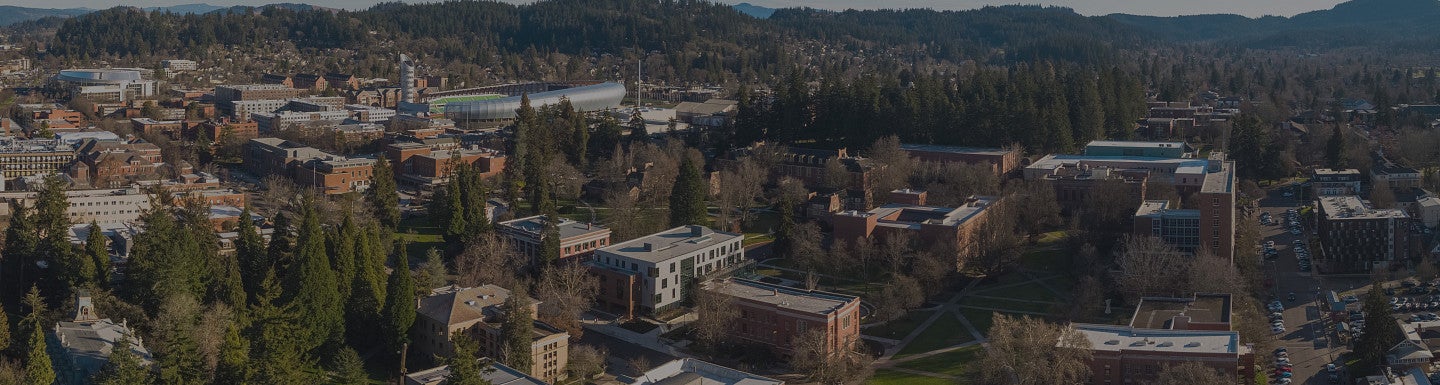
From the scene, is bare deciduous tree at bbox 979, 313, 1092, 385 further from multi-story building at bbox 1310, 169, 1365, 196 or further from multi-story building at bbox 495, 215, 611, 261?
multi-story building at bbox 1310, 169, 1365, 196

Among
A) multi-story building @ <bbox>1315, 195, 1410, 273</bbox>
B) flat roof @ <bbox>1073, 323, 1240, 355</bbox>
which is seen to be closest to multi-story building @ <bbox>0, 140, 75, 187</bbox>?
flat roof @ <bbox>1073, 323, 1240, 355</bbox>

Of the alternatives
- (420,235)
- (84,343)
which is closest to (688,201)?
(420,235)

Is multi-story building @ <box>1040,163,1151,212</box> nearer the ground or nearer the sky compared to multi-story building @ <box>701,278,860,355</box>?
nearer the sky

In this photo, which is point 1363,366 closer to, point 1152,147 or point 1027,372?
point 1027,372

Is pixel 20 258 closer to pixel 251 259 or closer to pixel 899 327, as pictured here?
pixel 251 259

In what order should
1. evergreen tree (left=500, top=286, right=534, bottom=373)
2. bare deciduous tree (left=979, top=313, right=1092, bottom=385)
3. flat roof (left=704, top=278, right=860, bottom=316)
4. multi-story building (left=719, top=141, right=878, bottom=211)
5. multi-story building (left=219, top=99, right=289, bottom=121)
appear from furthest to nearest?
1. multi-story building (left=219, top=99, right=289, bottom=121)
2. multi-story building (left=719, top=141, right=878, bottom=211)
3. flat roof (left=704, top=278, right=860, bottom=316)
4. evergreen tree (left=500, top=286, right=534, bottom=373)
5. bare deciduous tree (left=979, top=313, right=1092, bottom=385)

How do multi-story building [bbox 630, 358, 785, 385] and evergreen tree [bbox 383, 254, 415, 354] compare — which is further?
evergreen tree [bbox 383, 254, 415, 354]

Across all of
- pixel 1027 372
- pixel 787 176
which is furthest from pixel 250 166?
pixel 1027 372
